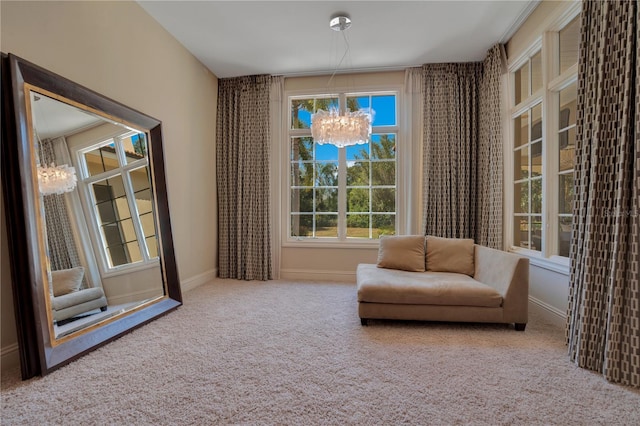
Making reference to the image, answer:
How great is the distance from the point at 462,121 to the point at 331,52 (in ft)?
6.47

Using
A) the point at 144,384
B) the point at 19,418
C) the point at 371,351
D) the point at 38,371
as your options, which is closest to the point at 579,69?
the point at 371,351

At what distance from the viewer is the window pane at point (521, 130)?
3.32 meters

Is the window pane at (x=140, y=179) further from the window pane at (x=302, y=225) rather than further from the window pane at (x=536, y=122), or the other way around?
the window pane at (x=536, y=122)

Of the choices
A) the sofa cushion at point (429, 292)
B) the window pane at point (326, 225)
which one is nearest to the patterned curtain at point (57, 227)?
the sofa cushion at point (429, 292)

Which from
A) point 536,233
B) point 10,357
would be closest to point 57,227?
point 10,357

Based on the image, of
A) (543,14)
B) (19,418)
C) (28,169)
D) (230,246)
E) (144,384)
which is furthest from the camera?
Answer: (230,246)

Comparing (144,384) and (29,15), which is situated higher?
(29,15)

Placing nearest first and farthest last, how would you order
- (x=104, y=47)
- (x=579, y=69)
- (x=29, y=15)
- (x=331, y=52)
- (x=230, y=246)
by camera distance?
(x=29, y=15) < (x=579, y=69) < (x=104, y=47) < (x=331, y=52) < (x=230, y=246)

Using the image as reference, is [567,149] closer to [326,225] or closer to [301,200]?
[326,225]

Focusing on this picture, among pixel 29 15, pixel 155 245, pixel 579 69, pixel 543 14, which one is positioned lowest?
pixel 155 245

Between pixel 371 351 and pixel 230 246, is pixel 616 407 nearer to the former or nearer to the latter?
pixel 371 351

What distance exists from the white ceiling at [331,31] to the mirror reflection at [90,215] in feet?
4.66

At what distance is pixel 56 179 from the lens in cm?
203

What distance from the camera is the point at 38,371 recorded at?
176 centimetres
